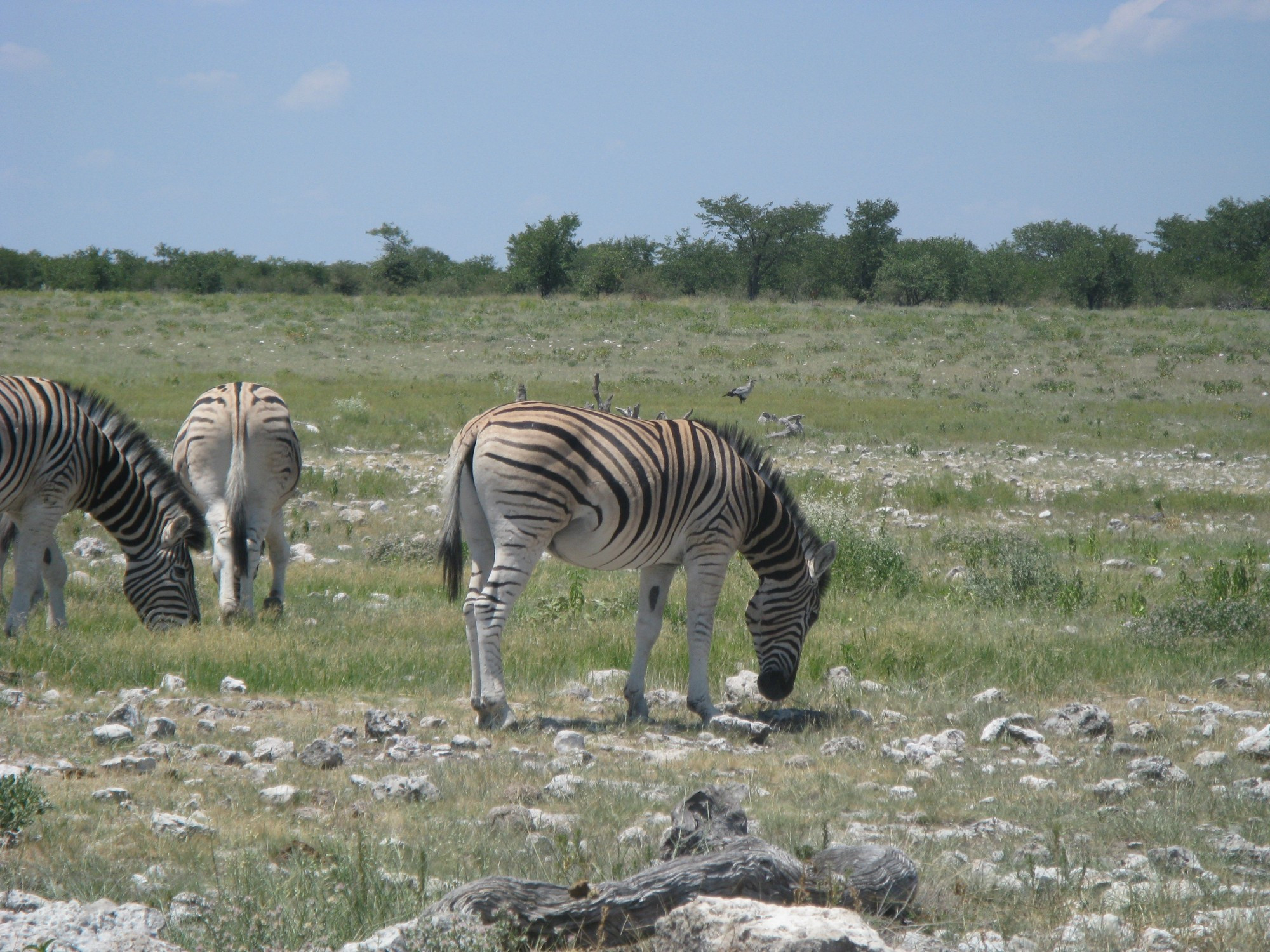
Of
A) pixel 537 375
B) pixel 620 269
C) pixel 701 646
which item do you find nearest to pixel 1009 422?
pixel 537 375

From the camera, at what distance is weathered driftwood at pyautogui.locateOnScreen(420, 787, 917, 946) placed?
3.79 m

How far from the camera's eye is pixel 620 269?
7762 cm

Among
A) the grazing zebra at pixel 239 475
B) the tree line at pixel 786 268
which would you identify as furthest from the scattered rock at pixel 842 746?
the tree line at pixel 786 268

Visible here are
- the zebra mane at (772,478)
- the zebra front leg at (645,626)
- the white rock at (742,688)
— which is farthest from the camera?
the white rock at (742,688)

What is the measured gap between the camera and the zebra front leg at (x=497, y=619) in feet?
24.8

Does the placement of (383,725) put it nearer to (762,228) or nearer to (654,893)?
(654,893)

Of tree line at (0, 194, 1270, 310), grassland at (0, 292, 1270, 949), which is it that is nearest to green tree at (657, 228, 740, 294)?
tree line at (0, 194, 1270, 310)

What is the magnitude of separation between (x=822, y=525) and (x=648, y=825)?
8.51 meters

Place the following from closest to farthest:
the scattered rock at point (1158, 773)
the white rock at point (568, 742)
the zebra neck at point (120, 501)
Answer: the scattered rock at point (1158, 773) < the white rock at point (568, 742) < the zebra neck at point (120, 501)

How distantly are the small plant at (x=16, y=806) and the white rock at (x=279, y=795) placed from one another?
3.48 ft

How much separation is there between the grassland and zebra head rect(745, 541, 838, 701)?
472 mm

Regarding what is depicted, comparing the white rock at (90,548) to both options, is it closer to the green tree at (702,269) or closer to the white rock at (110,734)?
the white rock at (110,734)

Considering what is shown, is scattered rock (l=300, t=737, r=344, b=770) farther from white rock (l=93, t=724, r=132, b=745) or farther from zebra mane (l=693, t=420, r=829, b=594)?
zebra mane (l=693, t=420, r=829, b=594)

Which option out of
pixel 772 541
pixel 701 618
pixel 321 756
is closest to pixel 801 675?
pixel 772 541
